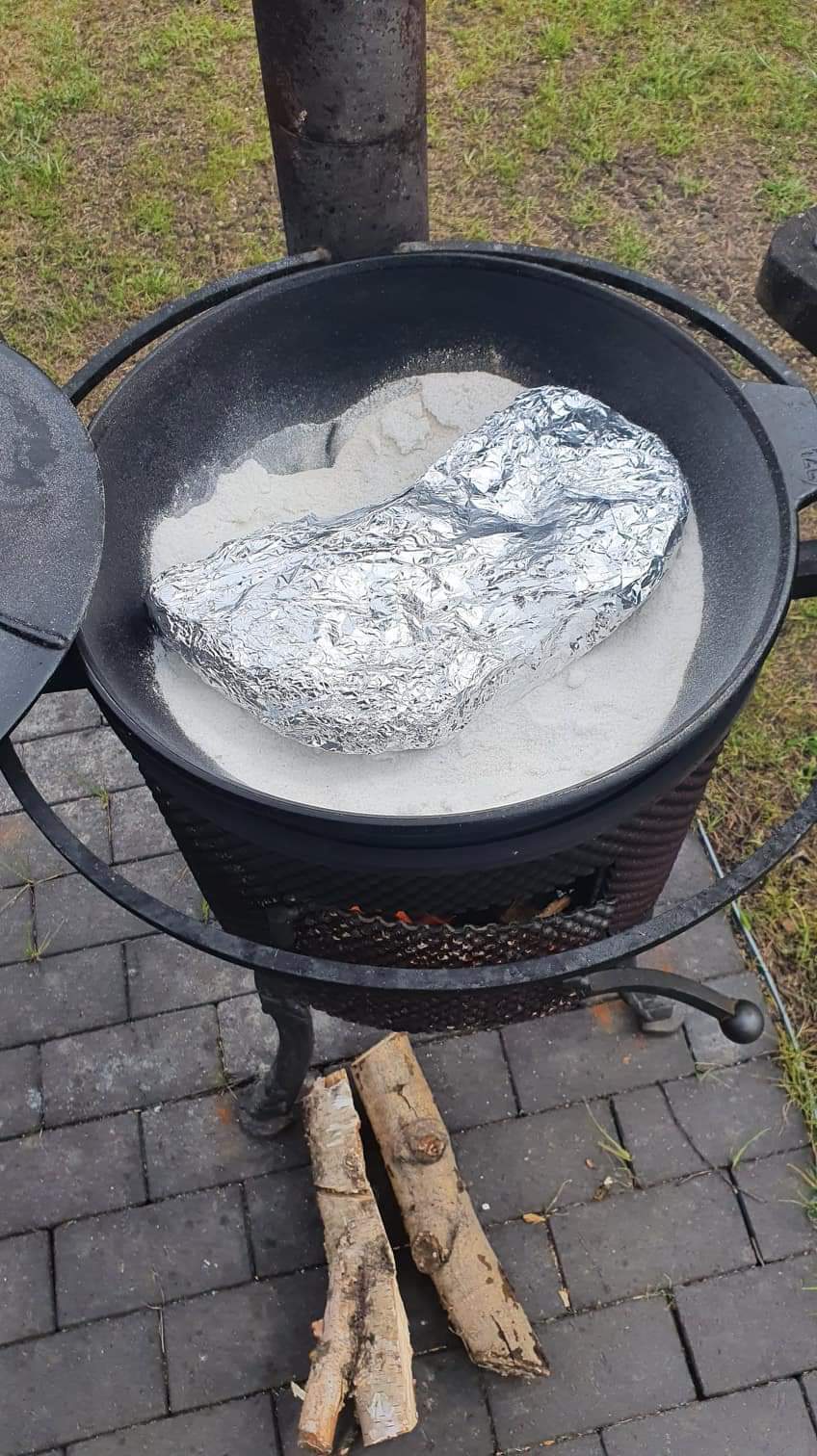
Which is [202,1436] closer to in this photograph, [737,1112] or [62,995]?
[62,995]

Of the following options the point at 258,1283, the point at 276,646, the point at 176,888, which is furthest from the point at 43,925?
the point at 276,646

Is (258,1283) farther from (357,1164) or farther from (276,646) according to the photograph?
(276,646)

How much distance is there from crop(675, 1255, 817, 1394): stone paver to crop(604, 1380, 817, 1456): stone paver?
0.03m

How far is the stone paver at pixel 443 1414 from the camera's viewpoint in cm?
182

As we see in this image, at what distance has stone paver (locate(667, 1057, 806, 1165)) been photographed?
207cm

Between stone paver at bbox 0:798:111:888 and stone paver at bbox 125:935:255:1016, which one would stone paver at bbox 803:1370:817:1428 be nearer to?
stone paver at bbox 125:935:255:1016

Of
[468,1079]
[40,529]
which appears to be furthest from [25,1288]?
[40,529]

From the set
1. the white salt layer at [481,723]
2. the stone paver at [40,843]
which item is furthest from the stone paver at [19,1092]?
the white salt layer at [481,723]

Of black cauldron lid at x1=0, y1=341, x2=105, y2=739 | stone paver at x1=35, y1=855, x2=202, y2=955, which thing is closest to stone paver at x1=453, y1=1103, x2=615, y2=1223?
stone paver at x1=35, y1=855, x2=202, y2=955

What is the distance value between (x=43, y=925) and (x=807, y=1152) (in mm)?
1531

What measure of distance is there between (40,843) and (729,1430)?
1686 millimetres

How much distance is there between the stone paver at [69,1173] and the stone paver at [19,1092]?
30mm

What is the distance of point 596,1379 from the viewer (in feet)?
6.13

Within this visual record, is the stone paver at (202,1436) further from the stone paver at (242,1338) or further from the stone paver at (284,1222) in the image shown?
the stone paver at (284,1222)
